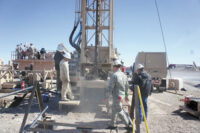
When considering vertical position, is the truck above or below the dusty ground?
above

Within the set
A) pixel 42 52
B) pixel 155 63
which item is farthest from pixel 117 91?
pixel 42 52

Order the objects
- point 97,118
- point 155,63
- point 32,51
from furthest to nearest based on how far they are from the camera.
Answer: point 32,51
point 155,63
point 97,118

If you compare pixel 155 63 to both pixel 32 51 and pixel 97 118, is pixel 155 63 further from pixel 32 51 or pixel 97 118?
pixel 32 51

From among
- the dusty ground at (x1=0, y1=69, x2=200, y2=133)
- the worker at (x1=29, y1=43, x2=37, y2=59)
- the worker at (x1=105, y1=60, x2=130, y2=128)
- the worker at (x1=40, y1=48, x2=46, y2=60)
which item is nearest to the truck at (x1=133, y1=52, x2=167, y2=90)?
the dusty ground at (x1=0, y1=69, x2=200, y2=133)

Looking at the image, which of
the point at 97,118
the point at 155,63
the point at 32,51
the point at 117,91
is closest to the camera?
the point at 117,91

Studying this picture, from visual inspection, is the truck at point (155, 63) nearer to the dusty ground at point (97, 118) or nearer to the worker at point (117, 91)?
the dusty ground at point (97, 118)

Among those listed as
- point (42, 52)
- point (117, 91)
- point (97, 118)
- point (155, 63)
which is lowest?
point (97, 118)

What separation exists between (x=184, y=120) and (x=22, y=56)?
63.4ft

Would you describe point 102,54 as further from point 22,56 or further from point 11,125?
point 22,56

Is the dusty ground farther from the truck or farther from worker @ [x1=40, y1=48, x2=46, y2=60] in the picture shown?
worker @ [x1=40, y1=48, x2=46, y2=60]

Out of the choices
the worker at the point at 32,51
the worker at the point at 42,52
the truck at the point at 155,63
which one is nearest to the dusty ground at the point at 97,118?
the truck at the point at 155,63

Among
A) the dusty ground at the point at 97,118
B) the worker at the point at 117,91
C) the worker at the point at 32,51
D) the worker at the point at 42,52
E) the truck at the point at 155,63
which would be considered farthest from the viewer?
the worker at the point at 42,52

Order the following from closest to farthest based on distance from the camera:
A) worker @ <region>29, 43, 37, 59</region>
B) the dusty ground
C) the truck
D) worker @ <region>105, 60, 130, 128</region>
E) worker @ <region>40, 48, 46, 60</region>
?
worker @ <region>105, 60, 130, 128</region> < the dusty ground < the truck < worker @ <region>29, 43, 37, 59</region> < worker @ <region>40, 48, 46, 60</region>

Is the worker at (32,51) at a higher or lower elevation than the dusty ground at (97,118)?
higher
